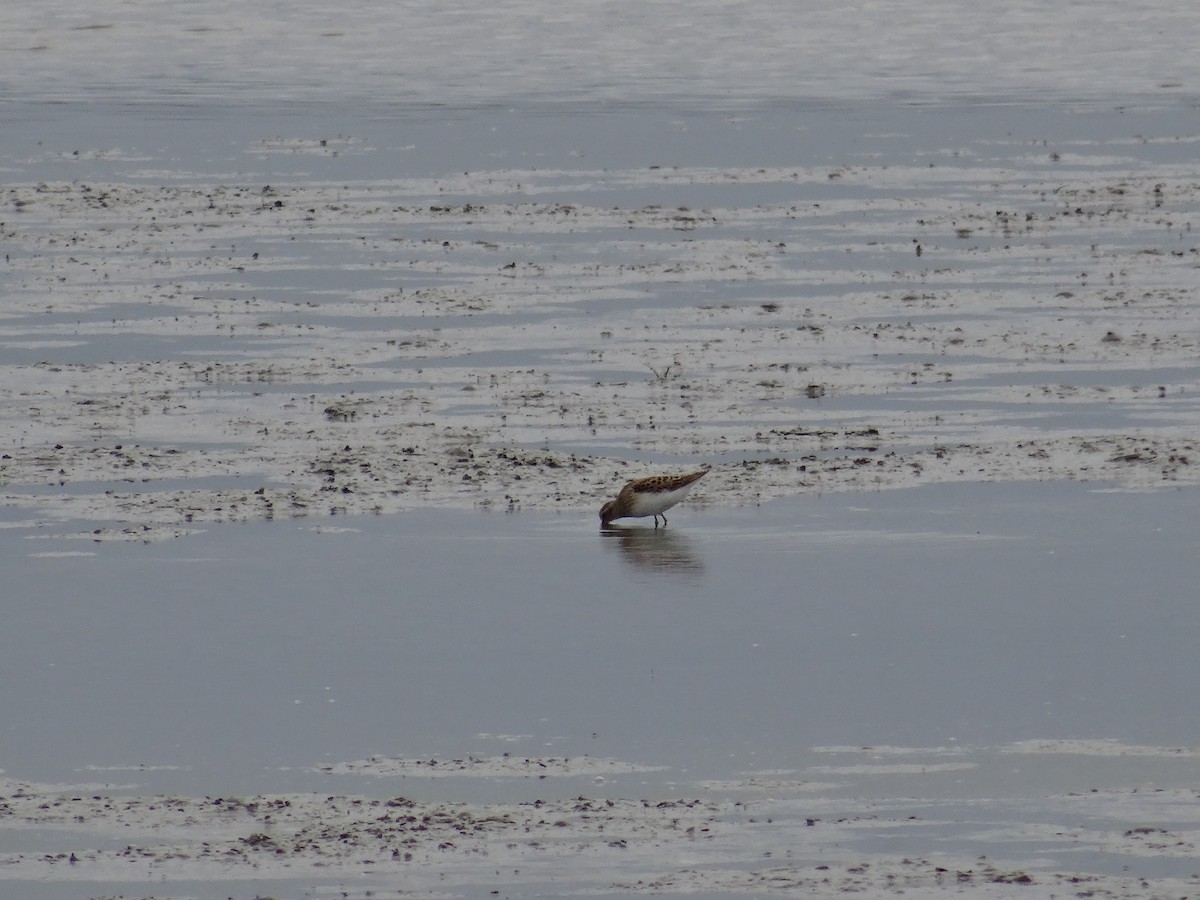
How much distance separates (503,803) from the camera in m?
8.81

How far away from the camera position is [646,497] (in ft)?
43.2

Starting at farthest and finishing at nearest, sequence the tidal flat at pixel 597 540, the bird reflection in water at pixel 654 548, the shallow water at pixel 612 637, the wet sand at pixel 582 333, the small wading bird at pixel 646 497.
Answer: the wet sand at pixel 582 333, the small wading bird at pixel 646 497, the bird reflection in water at pixel 654 548, the shallow water at pixel 612 637, the tidal flat at pixel 597 540

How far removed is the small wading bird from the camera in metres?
13.1

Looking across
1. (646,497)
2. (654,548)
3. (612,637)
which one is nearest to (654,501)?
(646,497)

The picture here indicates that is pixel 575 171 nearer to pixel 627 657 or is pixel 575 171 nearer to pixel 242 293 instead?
pixel 242 293

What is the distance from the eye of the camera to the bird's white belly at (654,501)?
13164 millimetres

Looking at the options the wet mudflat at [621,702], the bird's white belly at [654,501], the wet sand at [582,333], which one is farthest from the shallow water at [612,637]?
the wet sand at [582,333]

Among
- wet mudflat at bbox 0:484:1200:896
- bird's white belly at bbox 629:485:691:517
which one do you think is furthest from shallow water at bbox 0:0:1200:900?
bird's white belly at bbox 629:485:691:517

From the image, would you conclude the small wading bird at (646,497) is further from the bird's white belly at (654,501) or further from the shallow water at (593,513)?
the shallow water at (593,513)

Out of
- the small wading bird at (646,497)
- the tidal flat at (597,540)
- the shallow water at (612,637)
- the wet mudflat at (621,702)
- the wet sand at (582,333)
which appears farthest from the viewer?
the wet sand at (582,333)

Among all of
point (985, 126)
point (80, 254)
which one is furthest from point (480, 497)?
point (985, 126)

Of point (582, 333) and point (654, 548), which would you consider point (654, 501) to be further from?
point (582, 333)

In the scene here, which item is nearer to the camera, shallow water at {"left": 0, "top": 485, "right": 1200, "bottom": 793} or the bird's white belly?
shallow water at {"left": 0, "top": 485, "right": 1200, "bottom": 793}

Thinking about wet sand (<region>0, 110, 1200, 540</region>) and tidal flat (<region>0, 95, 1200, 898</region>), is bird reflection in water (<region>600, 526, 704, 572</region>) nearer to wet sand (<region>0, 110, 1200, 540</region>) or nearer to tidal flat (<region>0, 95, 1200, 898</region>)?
tidal flat (<region>0, 95, 1200, 898</region>)
